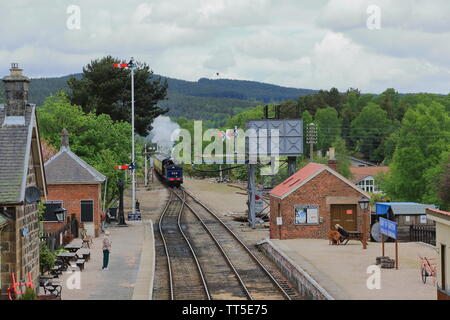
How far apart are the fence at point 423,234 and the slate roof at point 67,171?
1721cm

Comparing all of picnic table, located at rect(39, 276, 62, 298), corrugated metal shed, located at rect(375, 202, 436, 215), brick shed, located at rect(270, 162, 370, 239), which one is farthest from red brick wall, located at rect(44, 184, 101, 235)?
corrugated metal shed, located at rect(375, 202, 436, 215)

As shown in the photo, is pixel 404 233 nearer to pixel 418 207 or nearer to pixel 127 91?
pixel 418 207

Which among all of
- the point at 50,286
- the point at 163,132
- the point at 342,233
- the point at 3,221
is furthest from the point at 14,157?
the point at 163,132

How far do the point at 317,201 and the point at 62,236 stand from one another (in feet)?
43.5

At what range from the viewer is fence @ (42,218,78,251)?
3038cm

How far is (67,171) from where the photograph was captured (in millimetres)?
40375

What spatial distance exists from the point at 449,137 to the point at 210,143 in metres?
74.4

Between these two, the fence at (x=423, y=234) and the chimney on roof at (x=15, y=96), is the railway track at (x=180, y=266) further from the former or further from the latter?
the fence at (x=423, y=234)

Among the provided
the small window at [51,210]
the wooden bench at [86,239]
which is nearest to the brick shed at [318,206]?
the wooden bench at [86,239]

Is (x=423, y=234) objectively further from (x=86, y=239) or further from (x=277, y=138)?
(x=86, y=239)

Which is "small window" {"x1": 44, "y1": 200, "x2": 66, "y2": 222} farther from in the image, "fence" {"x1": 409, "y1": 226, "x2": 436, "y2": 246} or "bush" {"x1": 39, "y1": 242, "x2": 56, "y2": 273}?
"fence" {"x1": 409, "y1": 226, "x2": 436, "y2": 246}

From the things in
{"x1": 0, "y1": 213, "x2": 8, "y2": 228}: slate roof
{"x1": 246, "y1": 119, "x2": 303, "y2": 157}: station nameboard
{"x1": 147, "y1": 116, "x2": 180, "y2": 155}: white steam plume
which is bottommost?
{"x1": 0, "y1": 213, "x2": 8, "y2": 228}: slate roof

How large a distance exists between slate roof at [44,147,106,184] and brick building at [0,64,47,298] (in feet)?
57.2

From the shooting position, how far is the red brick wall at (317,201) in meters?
37.5
